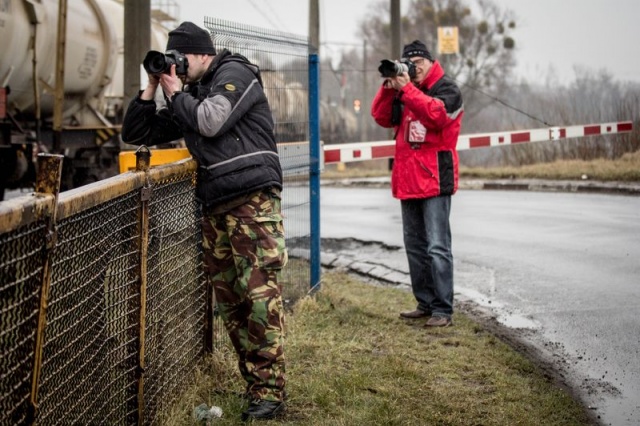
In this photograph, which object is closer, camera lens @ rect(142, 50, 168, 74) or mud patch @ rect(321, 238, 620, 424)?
camera lens @ rect(142, 50, 168, 74)

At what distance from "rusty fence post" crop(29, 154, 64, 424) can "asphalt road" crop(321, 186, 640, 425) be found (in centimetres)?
298

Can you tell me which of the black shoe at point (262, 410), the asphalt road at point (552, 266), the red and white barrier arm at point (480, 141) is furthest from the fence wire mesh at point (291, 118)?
the black shoe at point (262, 410)

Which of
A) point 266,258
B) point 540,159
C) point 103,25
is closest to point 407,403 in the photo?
point 266,258

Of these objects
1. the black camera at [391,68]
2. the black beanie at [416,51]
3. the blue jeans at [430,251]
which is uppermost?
the black beanie at [416,51]

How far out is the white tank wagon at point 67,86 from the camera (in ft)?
38.8

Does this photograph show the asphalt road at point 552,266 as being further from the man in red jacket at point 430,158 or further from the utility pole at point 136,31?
the utility pole at point 136,31

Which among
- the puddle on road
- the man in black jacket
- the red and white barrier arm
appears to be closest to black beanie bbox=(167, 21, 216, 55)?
the man in black jacket

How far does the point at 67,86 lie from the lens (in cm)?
1383

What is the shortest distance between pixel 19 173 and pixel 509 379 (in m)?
8.97

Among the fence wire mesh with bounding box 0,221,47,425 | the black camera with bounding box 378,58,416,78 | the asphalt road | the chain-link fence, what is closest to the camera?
the fence wire mesh with bounding box 0,221,47,425

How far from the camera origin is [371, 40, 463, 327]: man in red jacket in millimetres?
6500

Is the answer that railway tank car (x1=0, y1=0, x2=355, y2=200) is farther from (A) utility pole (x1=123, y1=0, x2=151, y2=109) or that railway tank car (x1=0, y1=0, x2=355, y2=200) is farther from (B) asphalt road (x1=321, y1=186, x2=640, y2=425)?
(B) asphalt road (x1=321, y1=186, x2=640, y2=425)

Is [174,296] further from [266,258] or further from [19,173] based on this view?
[19,173]

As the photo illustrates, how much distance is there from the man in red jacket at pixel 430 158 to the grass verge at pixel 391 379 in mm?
384
